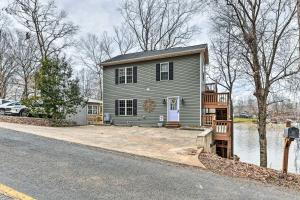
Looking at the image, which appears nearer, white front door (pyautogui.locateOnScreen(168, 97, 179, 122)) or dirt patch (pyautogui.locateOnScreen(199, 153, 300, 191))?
dirt patch (pyautogui.locateOnScreen(199, 153, 300, 191))

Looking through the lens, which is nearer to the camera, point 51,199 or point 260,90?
point 51,199

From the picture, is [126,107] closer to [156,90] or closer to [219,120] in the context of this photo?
[156,90]

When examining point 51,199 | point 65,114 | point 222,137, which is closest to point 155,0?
point 65,114

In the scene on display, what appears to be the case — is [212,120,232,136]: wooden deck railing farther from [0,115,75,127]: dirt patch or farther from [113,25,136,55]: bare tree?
[113,25,136,55]: bare tree

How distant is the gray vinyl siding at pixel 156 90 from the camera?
17734mm

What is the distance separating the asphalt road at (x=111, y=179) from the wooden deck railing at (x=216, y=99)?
10.5 metres

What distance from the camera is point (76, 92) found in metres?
18.1

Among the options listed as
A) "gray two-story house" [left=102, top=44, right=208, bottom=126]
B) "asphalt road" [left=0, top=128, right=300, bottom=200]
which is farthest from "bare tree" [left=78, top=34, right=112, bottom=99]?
"asphalt road" [left=0, top=128, right=300, bottom=200]

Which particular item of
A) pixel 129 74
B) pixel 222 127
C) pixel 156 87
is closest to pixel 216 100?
pixel 222 127

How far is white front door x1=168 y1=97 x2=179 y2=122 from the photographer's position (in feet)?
60.0

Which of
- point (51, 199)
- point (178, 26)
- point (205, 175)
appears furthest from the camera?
point (178, 26)

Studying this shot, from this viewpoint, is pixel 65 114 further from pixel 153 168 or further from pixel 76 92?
pixel 153 168

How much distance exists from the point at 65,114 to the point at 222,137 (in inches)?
400

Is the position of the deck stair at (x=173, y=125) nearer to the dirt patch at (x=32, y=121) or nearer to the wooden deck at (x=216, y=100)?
the wooden deck at (x=216, y=100)
